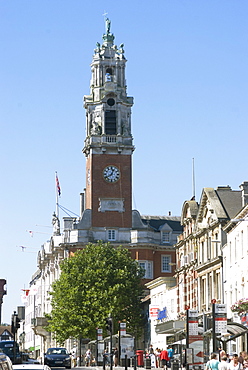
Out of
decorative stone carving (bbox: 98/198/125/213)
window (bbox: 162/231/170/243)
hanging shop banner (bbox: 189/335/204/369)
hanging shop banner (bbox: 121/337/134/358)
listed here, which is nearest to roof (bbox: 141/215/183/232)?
window (bbox: 162/231/170/243)

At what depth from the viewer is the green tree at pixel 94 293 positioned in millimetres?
89375

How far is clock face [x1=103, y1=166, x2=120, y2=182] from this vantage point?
11775 cm

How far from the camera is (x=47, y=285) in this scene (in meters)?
138

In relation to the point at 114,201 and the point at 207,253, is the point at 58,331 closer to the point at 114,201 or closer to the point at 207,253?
the point at 207,253

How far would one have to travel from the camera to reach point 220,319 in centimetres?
3462

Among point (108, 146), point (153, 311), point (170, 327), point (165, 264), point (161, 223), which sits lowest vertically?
point (170, 327)

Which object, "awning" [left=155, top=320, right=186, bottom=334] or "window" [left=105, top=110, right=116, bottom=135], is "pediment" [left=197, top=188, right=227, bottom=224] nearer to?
"awning" [left=155, top=320, right=186, bottom=334]

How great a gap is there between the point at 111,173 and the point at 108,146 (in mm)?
3371

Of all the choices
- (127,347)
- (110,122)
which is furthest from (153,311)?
(127,347)

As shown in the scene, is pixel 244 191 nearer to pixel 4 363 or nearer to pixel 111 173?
pixel 111 173

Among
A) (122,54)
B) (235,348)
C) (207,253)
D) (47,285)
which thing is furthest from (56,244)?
(235,348)

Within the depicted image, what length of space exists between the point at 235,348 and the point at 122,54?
6427 cm

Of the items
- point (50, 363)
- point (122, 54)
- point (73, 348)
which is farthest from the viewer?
point (122, 54)

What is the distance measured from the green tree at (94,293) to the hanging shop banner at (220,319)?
53.8m
